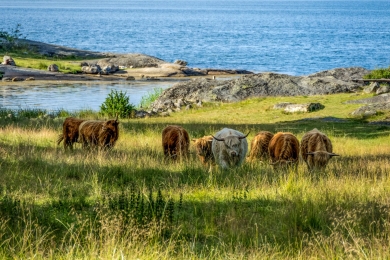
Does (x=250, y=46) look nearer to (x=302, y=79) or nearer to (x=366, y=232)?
(x=302, y=79)

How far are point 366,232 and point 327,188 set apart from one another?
7.42 feet

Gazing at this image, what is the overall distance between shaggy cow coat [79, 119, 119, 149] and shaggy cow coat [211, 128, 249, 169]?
312 cm

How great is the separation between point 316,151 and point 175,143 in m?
3.49

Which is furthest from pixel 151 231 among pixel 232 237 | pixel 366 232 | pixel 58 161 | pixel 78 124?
pixel 78 124

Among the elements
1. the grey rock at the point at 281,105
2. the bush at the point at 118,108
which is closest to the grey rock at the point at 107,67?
the bush at the point at 118,108

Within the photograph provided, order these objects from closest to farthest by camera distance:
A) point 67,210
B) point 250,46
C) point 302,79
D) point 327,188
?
point 67,210
point 327,188
point 302,79
point 250,46

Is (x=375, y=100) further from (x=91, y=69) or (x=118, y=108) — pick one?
(x=91, y=69)

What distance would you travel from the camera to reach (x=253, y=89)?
3584 centimetres

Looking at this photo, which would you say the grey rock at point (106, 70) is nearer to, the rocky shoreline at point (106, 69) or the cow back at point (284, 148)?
the rocky shoreline at point (106, 69)

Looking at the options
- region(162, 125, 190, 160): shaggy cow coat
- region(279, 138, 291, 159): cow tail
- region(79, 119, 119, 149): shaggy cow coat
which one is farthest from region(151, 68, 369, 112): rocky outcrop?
region(279, 138, 291, 159): cow tail

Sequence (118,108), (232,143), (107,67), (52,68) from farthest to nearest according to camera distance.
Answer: (107,67), (52,68), (118,108), (232,143)

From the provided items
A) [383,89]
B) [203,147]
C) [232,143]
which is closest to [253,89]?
[383,89]

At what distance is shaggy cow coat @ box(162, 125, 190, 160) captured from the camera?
15742mm

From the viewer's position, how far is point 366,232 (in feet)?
30.8
